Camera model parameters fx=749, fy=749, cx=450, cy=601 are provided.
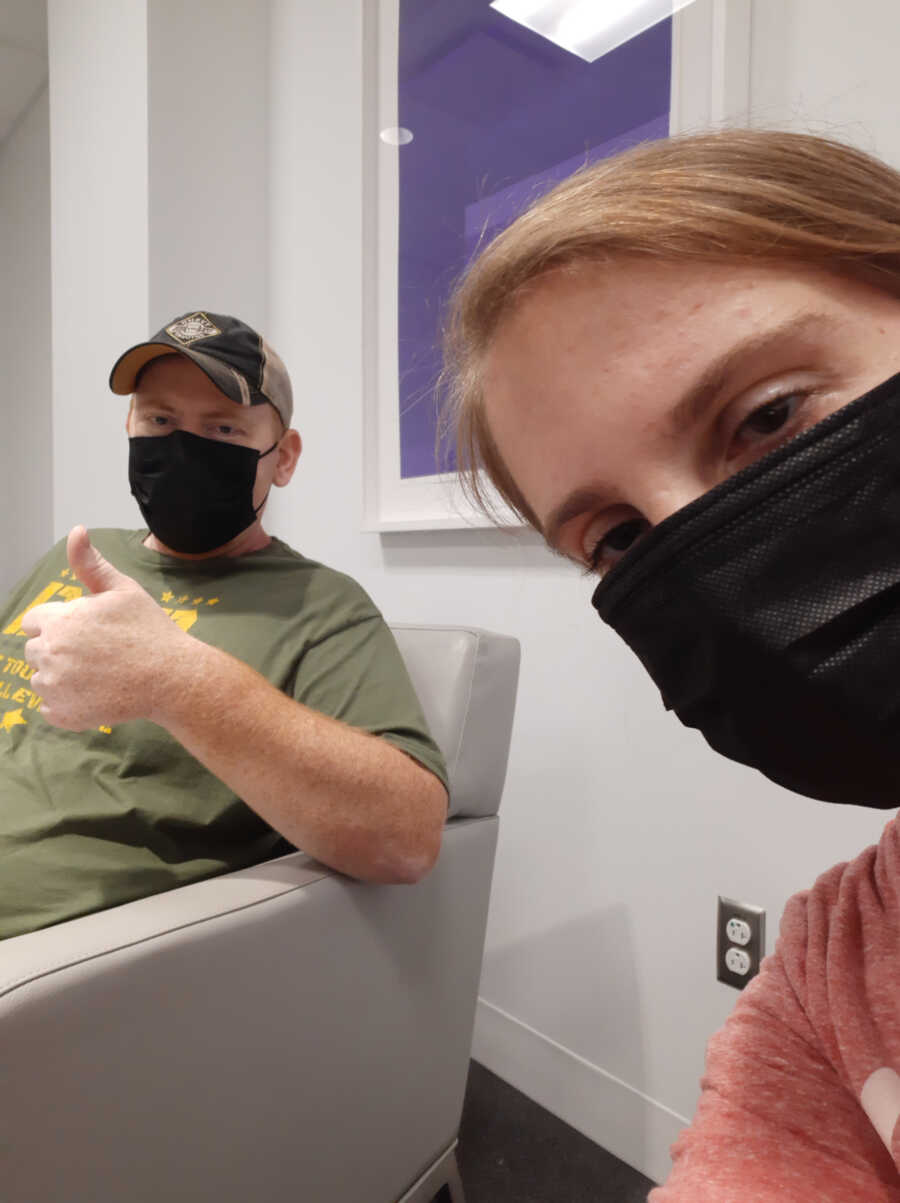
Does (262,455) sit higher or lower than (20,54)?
lower

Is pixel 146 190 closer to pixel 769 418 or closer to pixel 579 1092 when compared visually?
pixel 769 418

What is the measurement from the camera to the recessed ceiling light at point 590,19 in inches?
42.1

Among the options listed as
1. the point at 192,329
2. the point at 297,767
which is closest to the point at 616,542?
the point at 297,767

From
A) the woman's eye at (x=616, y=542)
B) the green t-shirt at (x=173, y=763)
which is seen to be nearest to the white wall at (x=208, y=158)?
the green t-shirt at (x=173, y=763)

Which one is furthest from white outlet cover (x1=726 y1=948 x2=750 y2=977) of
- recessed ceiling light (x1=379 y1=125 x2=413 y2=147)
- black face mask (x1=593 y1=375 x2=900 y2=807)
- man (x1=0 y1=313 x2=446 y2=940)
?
recessed ceiling light (x1=379 y1=125 x2=413 y2=147)

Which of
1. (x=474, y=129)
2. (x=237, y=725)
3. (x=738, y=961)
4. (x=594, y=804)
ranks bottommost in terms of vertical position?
(x=738, y=961)

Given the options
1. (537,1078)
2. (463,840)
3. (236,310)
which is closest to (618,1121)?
(537,1078)

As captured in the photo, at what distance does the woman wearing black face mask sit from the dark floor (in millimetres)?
902

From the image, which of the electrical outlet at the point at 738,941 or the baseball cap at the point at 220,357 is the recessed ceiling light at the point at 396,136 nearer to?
the baseball cap at the point at 220,357

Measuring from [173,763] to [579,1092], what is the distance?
93 centimetres

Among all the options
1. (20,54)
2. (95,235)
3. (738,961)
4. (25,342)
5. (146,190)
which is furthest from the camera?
(25,342)

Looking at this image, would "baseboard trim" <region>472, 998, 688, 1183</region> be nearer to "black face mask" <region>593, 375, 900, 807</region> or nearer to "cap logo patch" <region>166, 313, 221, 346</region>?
"black face mask" <region>593, 375, 900, 807</region>

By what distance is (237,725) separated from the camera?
821mm

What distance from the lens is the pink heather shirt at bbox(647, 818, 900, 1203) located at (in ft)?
1.32
